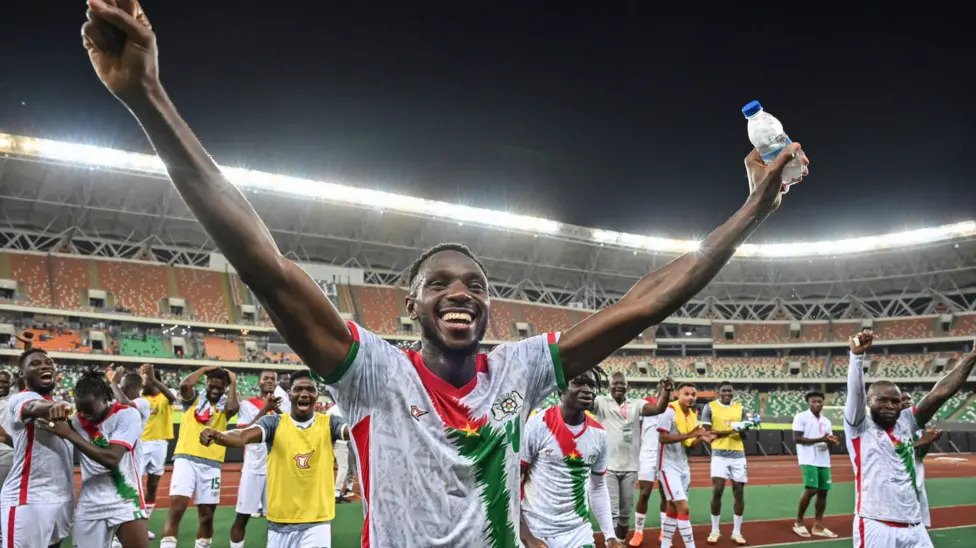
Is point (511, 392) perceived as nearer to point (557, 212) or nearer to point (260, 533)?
point (260, 533)

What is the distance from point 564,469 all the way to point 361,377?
13.2 feet

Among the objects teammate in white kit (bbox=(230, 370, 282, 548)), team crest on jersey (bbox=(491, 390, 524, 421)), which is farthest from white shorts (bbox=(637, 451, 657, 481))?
team crest on jersey (bbox=(491, 390, 524, 421))

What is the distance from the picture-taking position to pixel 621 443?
30.1ft

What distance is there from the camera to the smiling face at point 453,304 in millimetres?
1908

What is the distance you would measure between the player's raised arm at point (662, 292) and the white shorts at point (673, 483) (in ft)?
24.8

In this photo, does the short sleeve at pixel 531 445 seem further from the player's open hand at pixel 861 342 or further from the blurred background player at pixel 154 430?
the blurred background player at pixel 154 430

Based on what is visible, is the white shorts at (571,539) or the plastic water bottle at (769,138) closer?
the plastic water bottle at (769,138)

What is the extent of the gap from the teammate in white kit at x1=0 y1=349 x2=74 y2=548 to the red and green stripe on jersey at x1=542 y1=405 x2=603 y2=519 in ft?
13.3

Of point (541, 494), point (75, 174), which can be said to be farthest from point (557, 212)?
point (541, 494)

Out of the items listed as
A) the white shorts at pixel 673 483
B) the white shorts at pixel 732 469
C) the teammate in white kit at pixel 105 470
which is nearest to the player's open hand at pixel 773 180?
the teammate in white kit at pixel 105 470

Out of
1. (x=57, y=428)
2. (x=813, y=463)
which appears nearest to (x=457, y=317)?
(x=57, y=428)

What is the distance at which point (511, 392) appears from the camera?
6.55 ft

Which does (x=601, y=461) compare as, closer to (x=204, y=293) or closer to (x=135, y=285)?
(x=204, y=293)

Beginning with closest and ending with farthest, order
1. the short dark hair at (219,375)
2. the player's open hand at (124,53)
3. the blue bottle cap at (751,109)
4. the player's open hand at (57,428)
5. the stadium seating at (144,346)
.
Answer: the player's open hand at (124,53)
the blue bottle cap at (751,109)
the player's open hand at (57,428)
the short dark hair at (219,375)
the stadium seating at (144,346)
